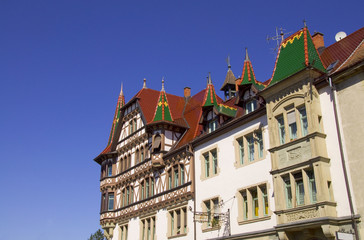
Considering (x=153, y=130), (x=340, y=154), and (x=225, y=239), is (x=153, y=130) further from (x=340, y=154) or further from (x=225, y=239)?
(x=340, y=154)

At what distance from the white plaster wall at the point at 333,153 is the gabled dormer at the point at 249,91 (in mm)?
4827

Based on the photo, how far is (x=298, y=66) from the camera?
2152 cm

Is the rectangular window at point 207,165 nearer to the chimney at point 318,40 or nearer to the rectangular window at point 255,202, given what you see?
the rectangular window at point 255,202

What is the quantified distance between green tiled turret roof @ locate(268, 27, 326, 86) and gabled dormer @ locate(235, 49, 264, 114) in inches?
89.3

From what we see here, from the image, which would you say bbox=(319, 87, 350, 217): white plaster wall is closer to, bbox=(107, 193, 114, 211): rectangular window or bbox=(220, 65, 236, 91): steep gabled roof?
bbox=(220, 65, 236, 91): steep gabled roof

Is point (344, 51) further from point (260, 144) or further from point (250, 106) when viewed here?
point (260, 144)

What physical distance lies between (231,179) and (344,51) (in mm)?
9214

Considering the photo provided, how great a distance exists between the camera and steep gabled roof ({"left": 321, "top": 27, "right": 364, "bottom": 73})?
20.9 meters

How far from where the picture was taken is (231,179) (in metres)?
25.3

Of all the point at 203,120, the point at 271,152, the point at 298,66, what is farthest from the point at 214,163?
the point at 298,66

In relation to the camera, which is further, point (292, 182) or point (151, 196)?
point (151, 196)

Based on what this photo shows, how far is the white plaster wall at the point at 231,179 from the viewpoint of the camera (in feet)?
75.2

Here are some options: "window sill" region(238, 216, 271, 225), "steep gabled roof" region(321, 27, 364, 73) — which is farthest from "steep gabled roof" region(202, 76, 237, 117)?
"window sill" region(238, 216, 271, 225)

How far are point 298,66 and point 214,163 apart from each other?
8761mm
